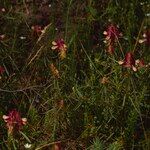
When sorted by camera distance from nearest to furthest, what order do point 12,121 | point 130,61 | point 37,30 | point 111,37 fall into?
point 12,121 < point 130,61 < point 111,37 < point 37,30

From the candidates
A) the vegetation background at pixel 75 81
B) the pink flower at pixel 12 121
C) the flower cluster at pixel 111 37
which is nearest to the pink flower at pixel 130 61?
the vegetation background at pixel 75 81

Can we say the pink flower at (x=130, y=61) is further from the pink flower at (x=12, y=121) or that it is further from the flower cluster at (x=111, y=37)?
the pink flower at (x=12, y=121)

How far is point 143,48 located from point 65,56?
0.58m

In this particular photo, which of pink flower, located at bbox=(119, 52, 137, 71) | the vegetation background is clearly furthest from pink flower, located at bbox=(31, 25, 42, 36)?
pink flower, located at bbox=(119, 52, 137, 71)

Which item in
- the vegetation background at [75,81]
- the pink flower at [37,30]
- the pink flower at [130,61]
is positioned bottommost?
the vegetation background at [75,81]

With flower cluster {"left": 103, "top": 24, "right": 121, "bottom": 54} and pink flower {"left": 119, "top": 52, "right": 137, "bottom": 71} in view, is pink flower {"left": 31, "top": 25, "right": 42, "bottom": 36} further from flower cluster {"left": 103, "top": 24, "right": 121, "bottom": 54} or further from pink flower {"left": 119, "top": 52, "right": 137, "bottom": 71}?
pink flower {"left": 119, "top": 52, "right": 137, "bottom": 71}

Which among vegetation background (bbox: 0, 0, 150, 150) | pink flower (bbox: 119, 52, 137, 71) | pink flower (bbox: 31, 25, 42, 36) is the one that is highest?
pink flower (bbox: 119, 52, 137, 71)

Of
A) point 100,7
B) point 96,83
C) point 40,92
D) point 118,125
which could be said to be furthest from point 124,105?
point 100,7

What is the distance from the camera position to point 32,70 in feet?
10.9

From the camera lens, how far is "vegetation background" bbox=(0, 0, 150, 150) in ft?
9.29

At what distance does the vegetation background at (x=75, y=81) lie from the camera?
111 inches

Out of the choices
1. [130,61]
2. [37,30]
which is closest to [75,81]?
[130,61]

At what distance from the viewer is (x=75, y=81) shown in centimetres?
313

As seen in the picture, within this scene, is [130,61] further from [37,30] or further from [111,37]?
[37,30]
